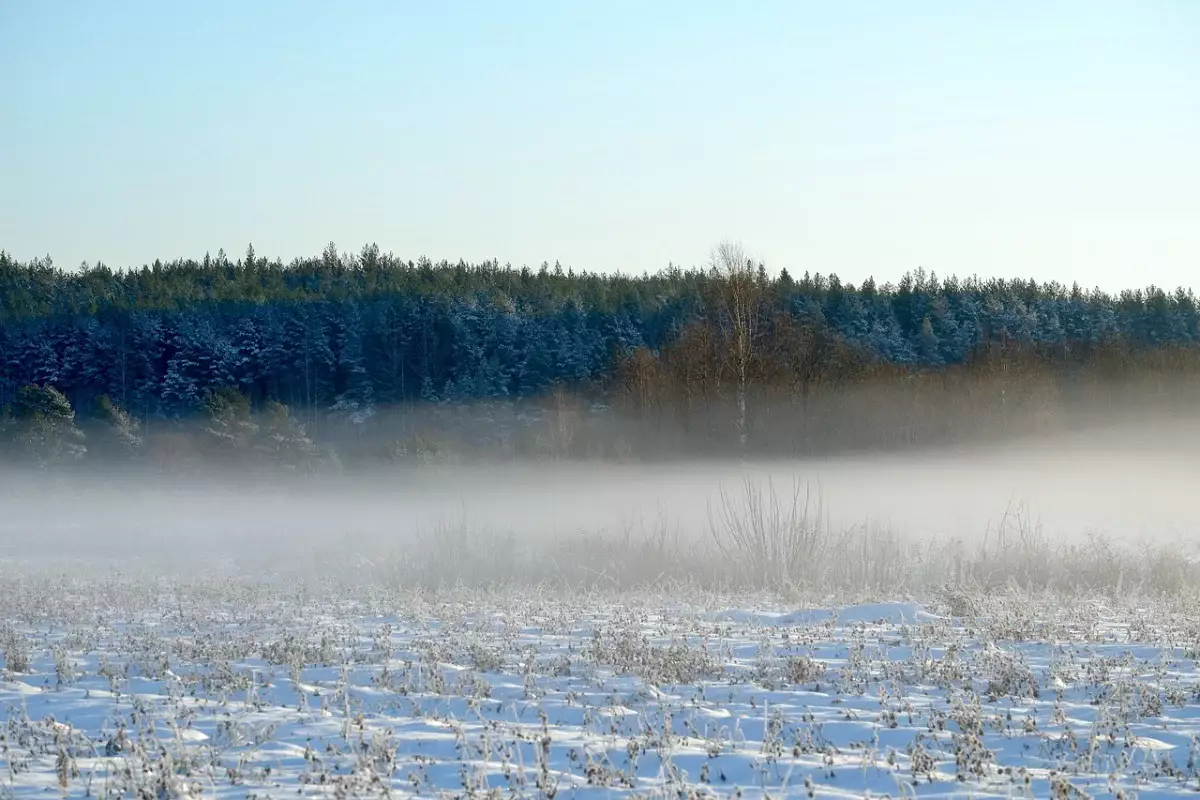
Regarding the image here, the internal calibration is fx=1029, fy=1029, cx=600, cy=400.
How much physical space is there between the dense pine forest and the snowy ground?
2322 cm

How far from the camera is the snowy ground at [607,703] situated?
6.13 m

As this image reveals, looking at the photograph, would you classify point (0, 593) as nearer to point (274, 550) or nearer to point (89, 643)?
point (89, 643)

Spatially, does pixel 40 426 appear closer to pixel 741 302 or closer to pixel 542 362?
pixel 741 302

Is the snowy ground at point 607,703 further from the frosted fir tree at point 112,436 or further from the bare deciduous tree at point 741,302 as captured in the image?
the frosted fir tree at point 112,436

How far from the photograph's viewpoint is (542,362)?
284 feet

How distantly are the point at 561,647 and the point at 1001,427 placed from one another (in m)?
49.8

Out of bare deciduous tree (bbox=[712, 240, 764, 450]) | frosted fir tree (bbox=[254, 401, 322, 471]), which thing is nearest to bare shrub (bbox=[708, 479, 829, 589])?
bare deciduous tree (bbox=[712, 240, 764, 450])

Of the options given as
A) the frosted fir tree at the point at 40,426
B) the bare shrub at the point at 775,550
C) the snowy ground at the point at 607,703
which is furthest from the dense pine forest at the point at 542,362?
the snowy ground at the point at 607,703

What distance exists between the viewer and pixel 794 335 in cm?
4469

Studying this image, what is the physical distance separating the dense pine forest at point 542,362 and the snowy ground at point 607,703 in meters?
23.2

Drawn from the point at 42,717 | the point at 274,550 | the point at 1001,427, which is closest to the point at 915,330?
the point at 1001,427

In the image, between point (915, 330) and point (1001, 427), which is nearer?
point (1001, 427)

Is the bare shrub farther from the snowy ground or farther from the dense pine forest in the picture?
the dense pine forest

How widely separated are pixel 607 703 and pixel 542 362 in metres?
78.8
